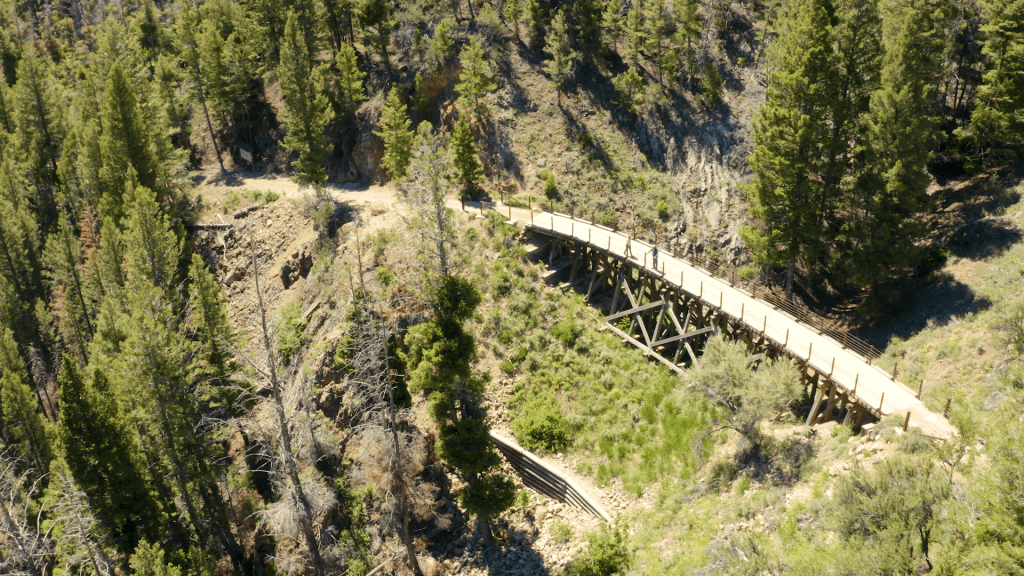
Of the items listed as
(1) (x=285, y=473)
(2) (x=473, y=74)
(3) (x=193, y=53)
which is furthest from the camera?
(3) (x=193, y=53)

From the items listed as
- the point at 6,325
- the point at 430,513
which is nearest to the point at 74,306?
the point at 6,325

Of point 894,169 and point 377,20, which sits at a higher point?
point 377,20

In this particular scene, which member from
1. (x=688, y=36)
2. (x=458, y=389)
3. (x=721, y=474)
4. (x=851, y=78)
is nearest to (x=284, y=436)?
(x=458, y=389)

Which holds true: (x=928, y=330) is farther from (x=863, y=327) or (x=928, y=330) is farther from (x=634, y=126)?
(x=634, y=126)

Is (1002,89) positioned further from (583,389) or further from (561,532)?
(561,532)

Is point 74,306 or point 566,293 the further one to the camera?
point 74,306

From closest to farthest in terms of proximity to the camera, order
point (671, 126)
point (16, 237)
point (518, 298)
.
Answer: point (518, 298) < point (16, 237) < point (671, 126)
